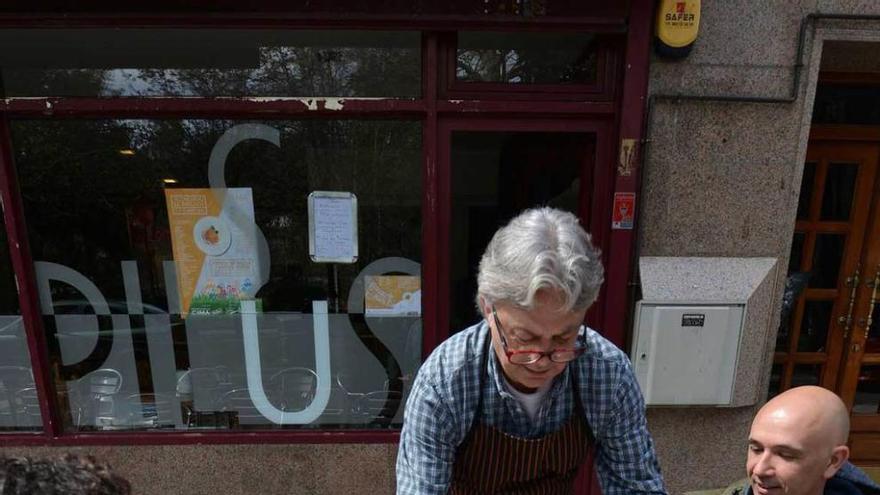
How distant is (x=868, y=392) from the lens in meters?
3.19

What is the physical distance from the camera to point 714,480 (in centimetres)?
283

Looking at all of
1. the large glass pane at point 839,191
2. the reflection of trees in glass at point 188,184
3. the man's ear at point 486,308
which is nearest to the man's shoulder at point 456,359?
the man's ear at point 486,308

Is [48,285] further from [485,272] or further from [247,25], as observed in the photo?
[485,272]

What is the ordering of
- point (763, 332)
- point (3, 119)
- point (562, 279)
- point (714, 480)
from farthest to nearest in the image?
1. point (714, 480)
2. point (763, 332)
3. point (3, 119)
4. point (562, 279)

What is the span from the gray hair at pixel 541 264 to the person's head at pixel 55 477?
92 centimetres

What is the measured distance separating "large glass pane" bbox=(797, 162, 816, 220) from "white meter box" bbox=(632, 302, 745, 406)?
0.92 m

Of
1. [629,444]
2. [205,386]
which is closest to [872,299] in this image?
[629,444]

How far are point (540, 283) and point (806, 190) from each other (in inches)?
110

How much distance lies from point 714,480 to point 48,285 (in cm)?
400

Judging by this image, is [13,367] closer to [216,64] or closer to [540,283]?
[216,64]

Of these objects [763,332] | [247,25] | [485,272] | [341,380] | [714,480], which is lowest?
[714,480]

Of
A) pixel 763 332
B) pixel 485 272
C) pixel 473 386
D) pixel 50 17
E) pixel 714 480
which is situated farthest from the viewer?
pixel 714 480

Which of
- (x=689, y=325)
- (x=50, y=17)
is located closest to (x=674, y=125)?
(x=689, y=325)

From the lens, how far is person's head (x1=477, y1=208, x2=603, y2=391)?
1046 mm
